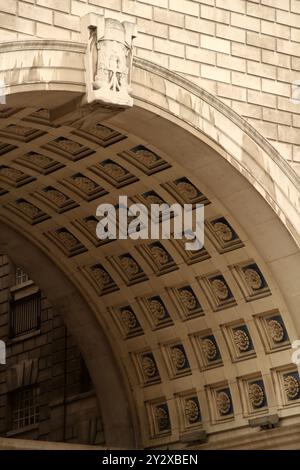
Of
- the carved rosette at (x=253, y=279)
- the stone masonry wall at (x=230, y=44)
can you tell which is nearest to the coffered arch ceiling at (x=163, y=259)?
the carved rosette at (x=253, y=279)

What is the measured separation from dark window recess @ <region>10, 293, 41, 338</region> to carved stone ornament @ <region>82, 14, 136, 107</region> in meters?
13.7

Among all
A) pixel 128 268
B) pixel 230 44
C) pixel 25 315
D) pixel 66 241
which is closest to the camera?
pixel 230 44

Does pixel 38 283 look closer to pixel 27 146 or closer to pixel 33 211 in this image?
pixel 33 211

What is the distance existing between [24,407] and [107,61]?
50.9ft

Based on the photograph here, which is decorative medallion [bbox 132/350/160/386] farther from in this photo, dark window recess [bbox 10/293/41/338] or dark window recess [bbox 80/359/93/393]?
dark window recess [bbox 10/293/41/338]

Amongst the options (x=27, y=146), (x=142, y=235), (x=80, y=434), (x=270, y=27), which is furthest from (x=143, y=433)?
(x=270, y=27)

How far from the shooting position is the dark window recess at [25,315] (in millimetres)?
42250

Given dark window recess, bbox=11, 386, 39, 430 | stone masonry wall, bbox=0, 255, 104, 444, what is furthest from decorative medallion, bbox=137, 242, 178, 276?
dark window recess, bbox=11, 386, 39, 430

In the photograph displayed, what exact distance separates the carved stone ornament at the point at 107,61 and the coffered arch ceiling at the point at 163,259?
0.51m

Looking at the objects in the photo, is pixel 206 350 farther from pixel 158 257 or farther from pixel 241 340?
pixel 158 257

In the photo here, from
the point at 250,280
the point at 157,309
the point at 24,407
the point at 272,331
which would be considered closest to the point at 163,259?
the point at 157,309

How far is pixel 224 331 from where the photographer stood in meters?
34.4

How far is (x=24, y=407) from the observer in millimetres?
42062

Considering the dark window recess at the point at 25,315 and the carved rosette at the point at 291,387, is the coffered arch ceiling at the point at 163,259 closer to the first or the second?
the carved rosette at the point at 291,387
